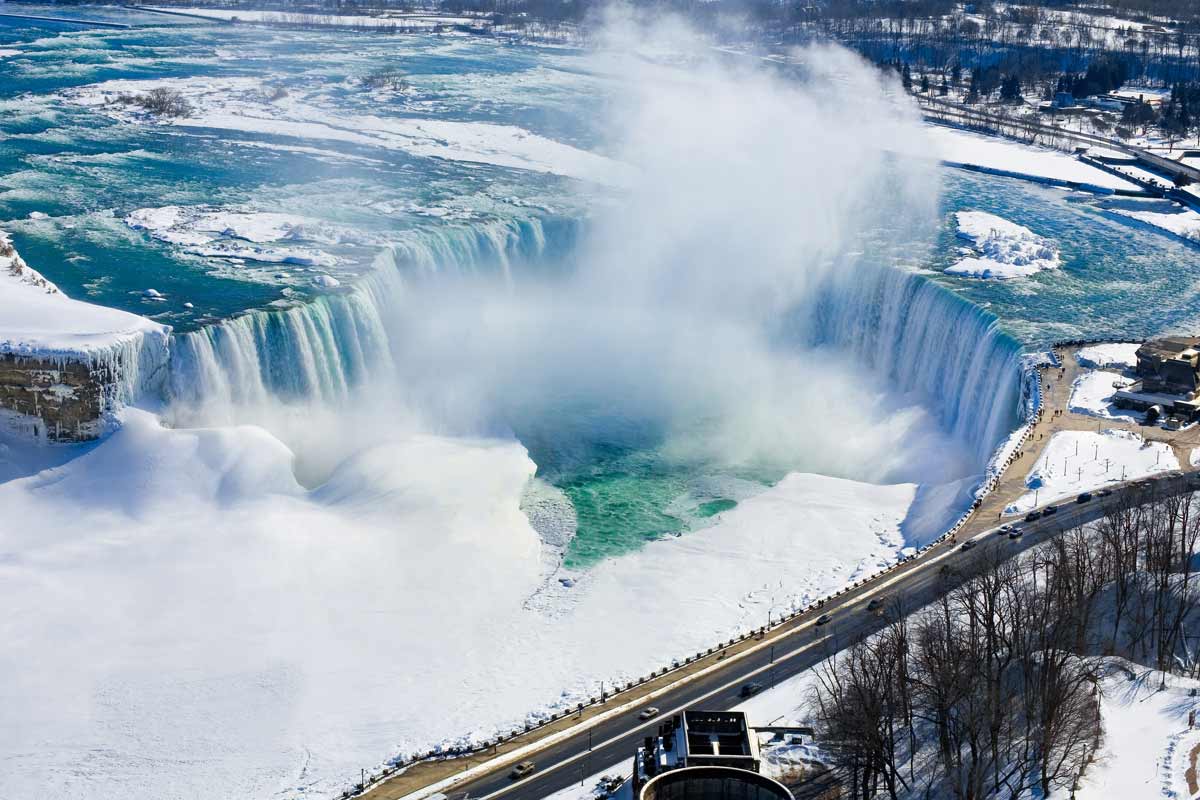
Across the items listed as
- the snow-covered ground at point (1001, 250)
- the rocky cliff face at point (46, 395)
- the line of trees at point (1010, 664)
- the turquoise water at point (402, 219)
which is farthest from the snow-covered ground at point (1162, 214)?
the rocky cliff face at point (46, 395)

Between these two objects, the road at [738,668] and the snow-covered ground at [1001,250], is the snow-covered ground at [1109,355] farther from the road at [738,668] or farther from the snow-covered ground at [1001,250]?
the snow-covered ground at [1001,250]

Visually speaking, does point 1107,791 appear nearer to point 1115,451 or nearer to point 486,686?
point 486,686

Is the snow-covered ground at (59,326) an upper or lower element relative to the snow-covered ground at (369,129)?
lower

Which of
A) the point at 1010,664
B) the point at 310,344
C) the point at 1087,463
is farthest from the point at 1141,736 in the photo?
the point at 310,344

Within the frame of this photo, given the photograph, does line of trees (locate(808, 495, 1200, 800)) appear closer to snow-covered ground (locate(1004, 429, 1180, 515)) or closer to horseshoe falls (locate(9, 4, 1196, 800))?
snow-covered ground (locate(1004, 429, 1180, 515))

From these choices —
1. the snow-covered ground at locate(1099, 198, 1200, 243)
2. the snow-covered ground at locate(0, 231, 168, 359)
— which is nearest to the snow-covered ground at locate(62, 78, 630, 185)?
the snow-covered ground at locate(1099, 198, 1200, 243)

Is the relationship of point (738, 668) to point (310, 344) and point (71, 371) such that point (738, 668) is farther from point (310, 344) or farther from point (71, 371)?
point (71, 371)

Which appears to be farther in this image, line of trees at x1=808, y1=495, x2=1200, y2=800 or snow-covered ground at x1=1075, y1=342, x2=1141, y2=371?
snow-covered ground at x1=1075, y1=342, x2=1141, y2=371
